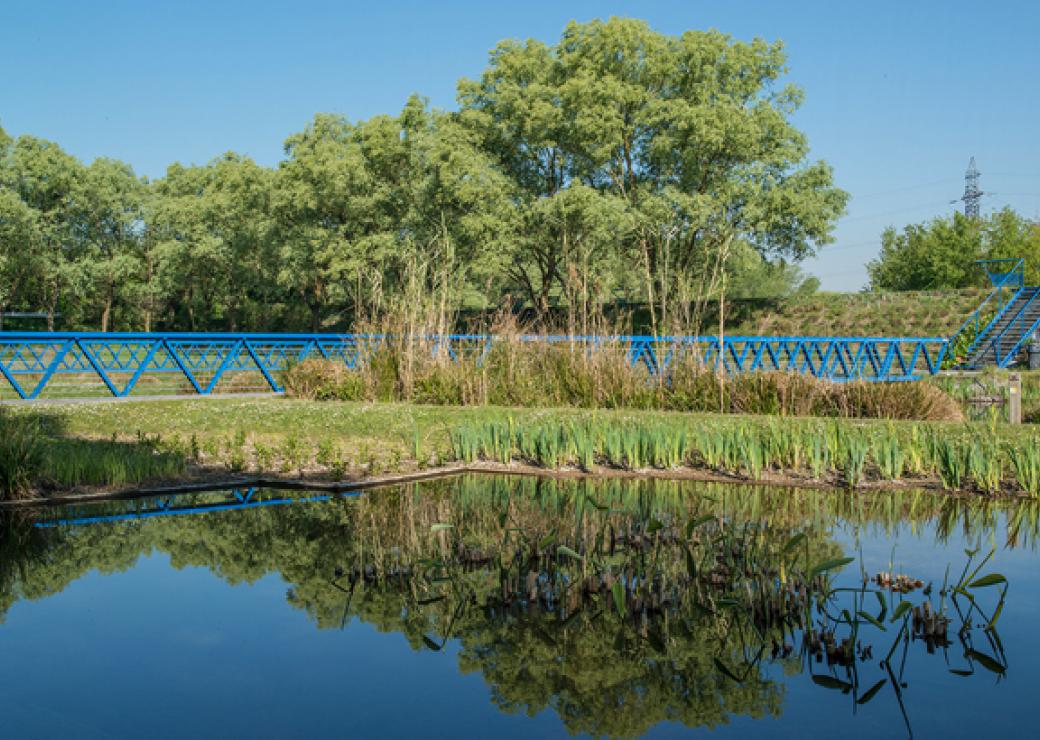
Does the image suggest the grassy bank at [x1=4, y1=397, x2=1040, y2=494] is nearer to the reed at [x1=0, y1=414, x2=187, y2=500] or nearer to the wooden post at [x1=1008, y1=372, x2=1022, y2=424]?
the reed at [x1=0, y1=414, x2=187, y2=500]

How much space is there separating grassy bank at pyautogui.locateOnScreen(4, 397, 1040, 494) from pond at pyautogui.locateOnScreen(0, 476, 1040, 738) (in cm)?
88

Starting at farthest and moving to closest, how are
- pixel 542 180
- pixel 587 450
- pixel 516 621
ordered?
pixel 542 180
pixel 587 450
pixel 516 621

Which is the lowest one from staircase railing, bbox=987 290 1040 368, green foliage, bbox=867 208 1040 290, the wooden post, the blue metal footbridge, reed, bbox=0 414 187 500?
reed, bbox=0 414 187 500

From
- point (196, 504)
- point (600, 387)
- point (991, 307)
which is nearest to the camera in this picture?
point (196, 504)

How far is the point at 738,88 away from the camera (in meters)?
30.5

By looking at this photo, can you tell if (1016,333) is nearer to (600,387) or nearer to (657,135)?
(657,135)

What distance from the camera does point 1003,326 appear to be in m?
27.9

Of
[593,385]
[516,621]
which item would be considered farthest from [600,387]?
[516,621]

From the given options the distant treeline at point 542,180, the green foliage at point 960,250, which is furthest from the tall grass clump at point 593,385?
the green foliage at point 960,250

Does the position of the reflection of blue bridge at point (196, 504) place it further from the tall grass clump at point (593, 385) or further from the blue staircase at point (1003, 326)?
the blue staircase at point (1003, 326)

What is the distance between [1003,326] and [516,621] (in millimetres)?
27499

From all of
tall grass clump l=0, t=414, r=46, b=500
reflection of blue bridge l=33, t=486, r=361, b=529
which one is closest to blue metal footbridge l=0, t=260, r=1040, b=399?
tall grass clump l=0, t=414, r=46, b=500

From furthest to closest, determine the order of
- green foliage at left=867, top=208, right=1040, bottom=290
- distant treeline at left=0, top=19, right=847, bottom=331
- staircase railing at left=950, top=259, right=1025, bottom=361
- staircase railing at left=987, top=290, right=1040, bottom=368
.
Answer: green foliage at left=867, top=208, right=1040, bottom=290
distant treeline at left=0, top=19, right=847, bottom=331
staircase railing at left=950, top=259, right=1025, bottom=361
staircase railing at left=987, top=290, right=1040, bottom=368

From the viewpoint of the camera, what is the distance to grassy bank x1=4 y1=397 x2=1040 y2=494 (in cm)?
802
